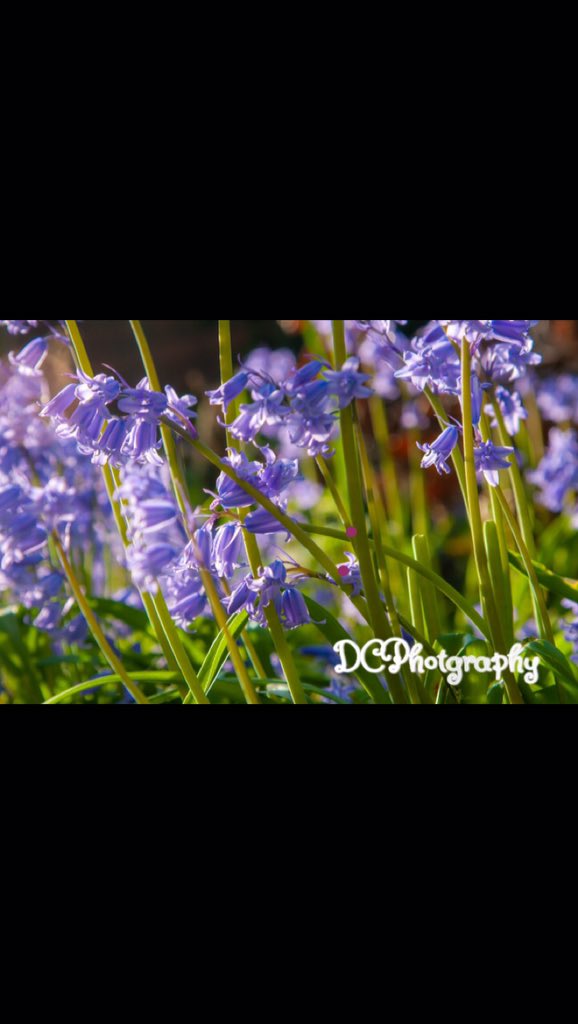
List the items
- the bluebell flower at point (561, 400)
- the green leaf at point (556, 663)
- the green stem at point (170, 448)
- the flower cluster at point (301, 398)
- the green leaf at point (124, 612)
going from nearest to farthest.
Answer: the flower cluster at point (301, 398) → the green stem at point (170, 448) → the green leaf at point (556, 663) → the green leaf at point (124, 612) → the bluebell flower at point (561, 400)

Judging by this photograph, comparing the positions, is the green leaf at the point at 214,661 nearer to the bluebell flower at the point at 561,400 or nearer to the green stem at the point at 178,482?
the green stem at the point at 178,482

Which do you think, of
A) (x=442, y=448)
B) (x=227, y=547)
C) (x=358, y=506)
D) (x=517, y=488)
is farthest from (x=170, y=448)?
(x=517, y=488)

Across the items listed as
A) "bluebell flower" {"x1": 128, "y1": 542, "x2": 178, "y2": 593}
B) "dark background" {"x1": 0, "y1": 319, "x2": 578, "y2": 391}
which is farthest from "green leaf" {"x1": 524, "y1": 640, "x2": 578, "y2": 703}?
"dark background" {"x1": 0, "y1": 319, "x2": 578, "y2": 391}

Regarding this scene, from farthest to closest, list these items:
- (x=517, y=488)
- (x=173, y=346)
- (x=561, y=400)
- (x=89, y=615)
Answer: (x=561, y=400), (x=173, y=346), (x=517, y=488), (x=89, y=615)

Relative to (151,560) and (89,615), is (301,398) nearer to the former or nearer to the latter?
(151,560)

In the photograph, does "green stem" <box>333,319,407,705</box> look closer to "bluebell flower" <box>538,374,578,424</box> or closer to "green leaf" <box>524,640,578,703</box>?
"green leaf" <box>524,640,578,703</box>

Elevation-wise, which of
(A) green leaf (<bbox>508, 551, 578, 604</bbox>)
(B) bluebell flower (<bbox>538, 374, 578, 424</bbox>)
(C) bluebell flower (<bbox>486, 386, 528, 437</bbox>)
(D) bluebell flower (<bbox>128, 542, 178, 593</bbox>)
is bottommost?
(D) bluebell flower (<bbox>128, 542, 178, 593</bbox>)

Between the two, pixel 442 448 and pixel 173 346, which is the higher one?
pixel 173 346

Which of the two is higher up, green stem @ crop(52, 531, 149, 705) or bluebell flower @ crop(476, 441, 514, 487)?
bluebell flower @ crop(476, 441, 514, 487)

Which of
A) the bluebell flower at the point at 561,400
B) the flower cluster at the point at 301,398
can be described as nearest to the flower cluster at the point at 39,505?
the flower cluster at the point at 301,398

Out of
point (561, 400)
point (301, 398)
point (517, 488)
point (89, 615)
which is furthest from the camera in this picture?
point (561, 400)

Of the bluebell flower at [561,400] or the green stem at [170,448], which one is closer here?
the green stem at [170,448]
